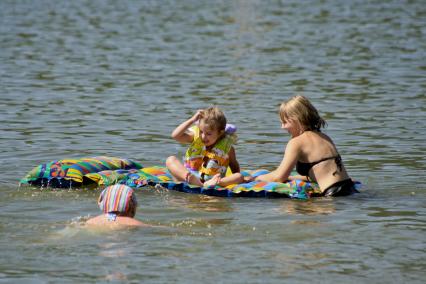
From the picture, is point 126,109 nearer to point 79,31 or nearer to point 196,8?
point 79,31

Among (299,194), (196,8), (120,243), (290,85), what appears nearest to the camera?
(120,243)

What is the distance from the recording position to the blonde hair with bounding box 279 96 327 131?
10781 mm

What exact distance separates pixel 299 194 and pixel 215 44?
1761 centimetres

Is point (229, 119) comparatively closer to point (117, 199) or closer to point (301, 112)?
point (301, 112)

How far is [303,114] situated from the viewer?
10.8 metres

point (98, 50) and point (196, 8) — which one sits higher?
point (196, 8)

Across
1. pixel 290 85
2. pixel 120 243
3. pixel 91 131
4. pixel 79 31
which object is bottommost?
pixel 120 243

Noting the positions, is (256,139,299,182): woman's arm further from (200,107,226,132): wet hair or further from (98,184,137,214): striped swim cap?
(98,184,137,214): striped swim cap

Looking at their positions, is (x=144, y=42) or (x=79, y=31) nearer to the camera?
(x=144, y=42)

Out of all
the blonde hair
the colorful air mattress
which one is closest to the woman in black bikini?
the blonde hair

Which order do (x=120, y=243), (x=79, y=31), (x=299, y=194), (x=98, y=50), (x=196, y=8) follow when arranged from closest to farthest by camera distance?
(x=120, y=243) < (x=299, y=194) < (x=98, y=50) < (x=79, y=31) < (x=196, y=8)

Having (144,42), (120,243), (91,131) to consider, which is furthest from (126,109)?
(144,42)

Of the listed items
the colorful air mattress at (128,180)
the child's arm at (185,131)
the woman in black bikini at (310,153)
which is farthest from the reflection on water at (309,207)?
the child's arm at (185,131)

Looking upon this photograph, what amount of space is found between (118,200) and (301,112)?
2.73 metres
